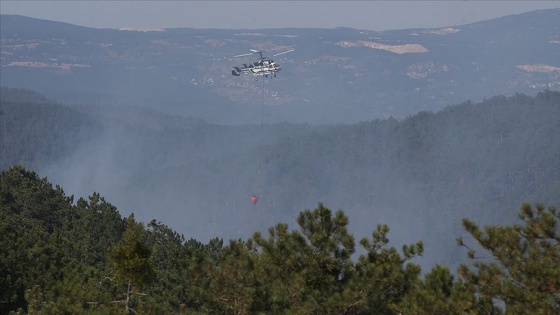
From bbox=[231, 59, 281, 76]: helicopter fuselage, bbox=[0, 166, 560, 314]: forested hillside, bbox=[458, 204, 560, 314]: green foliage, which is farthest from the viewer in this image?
bbox=[231, 59, 281, 76]: helicopter fuselage

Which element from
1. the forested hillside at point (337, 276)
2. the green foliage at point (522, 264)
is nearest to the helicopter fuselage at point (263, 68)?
the forested hillside at point (337, 276)

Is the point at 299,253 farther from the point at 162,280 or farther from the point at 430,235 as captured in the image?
the point at 430,235

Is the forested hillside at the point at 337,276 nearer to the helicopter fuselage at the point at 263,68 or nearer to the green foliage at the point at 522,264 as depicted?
the green foliage at the point at 522,264

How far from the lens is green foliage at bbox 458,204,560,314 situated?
19.0 metres

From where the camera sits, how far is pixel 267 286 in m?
21.5

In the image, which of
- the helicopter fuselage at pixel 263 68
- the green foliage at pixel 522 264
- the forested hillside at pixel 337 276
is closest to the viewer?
the green foliage at pixel 522 264

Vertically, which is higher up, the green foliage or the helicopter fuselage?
the green foliage

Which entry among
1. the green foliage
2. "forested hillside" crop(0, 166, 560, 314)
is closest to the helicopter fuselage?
"forested hillside" crop(0, 166, 560, 314)

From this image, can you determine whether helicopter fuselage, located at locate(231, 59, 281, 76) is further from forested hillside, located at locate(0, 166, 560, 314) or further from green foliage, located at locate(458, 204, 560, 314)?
green foliage, located at locate(458, 204, 560, 314)

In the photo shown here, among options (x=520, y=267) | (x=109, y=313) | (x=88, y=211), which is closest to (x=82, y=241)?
(x=88, y=211)

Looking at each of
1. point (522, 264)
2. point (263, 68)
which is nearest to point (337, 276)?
point (522, 264)

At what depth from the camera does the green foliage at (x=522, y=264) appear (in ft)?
62.4

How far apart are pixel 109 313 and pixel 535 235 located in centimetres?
1033

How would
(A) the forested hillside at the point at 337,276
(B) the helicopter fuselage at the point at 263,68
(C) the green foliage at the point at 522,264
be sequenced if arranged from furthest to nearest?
1. (B) the helicopter fuselage at the point at 263,68
2. (A) the forested hillside at the point at 337,276
3. (C) the green foliage at the point at 522,264
